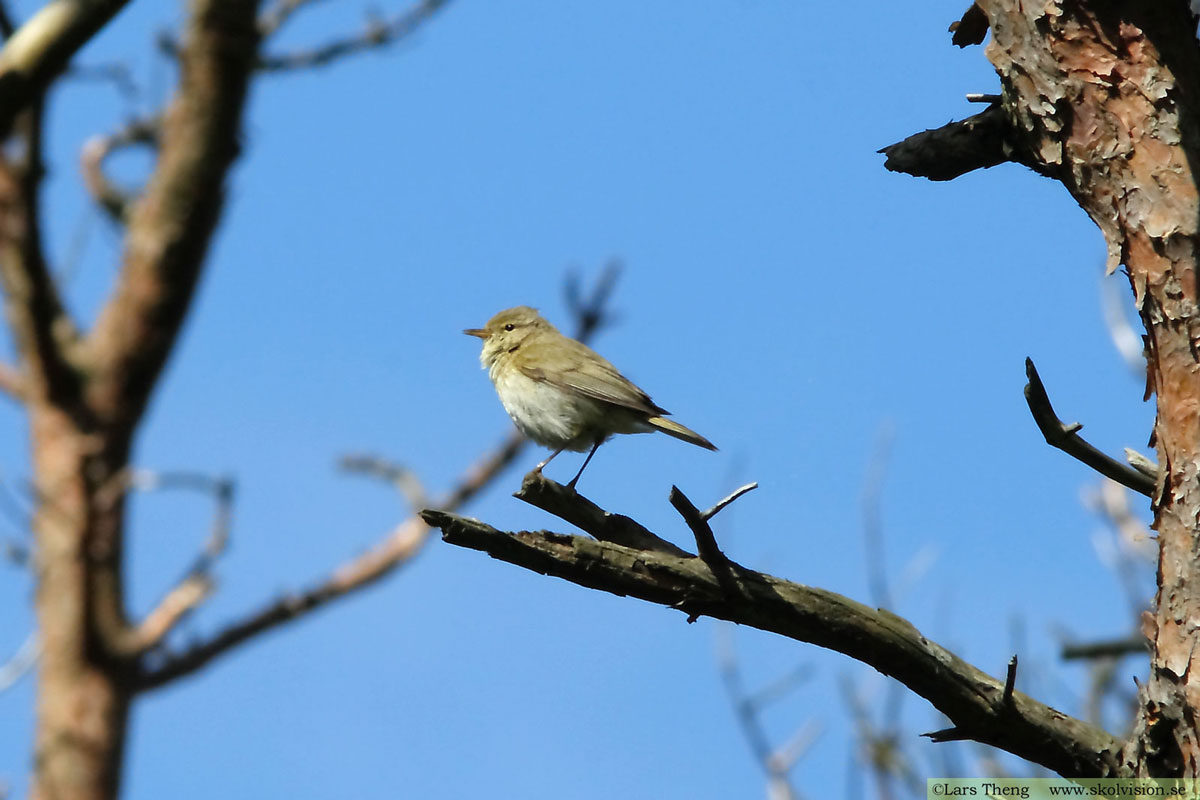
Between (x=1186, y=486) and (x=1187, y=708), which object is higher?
(x=1186, y=486)

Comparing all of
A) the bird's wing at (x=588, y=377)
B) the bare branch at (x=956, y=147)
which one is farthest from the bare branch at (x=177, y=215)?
the bare branch at (x=956, y=147)

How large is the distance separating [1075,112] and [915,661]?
5.47 ft

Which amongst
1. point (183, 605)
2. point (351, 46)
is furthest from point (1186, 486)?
point (183, 605)

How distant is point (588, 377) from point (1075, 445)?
3.32 meters

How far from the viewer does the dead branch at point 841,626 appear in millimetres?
3771

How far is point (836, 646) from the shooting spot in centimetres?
392

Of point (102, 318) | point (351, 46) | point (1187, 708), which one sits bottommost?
point (1187, 708)

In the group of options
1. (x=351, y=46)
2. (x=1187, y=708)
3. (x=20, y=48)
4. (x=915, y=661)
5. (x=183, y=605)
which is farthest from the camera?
(x=183, y=605)

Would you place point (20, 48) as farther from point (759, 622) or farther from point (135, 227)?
point (135, 227)

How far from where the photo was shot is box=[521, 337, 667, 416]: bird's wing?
665 centimetres

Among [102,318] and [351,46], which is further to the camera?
[102,318]

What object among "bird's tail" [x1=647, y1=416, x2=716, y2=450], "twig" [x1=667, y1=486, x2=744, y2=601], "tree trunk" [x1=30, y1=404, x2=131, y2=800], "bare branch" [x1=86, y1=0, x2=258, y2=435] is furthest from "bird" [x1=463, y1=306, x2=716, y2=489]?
"tree trunk" [x1=30, y1=404, x2=131, y2=800]

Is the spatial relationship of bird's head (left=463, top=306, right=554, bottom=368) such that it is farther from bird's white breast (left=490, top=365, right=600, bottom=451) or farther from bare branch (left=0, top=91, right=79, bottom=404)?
bare branch (left=0, top=91, right=79, bottom=404)

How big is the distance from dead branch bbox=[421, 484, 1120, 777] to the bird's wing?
2.71 m
